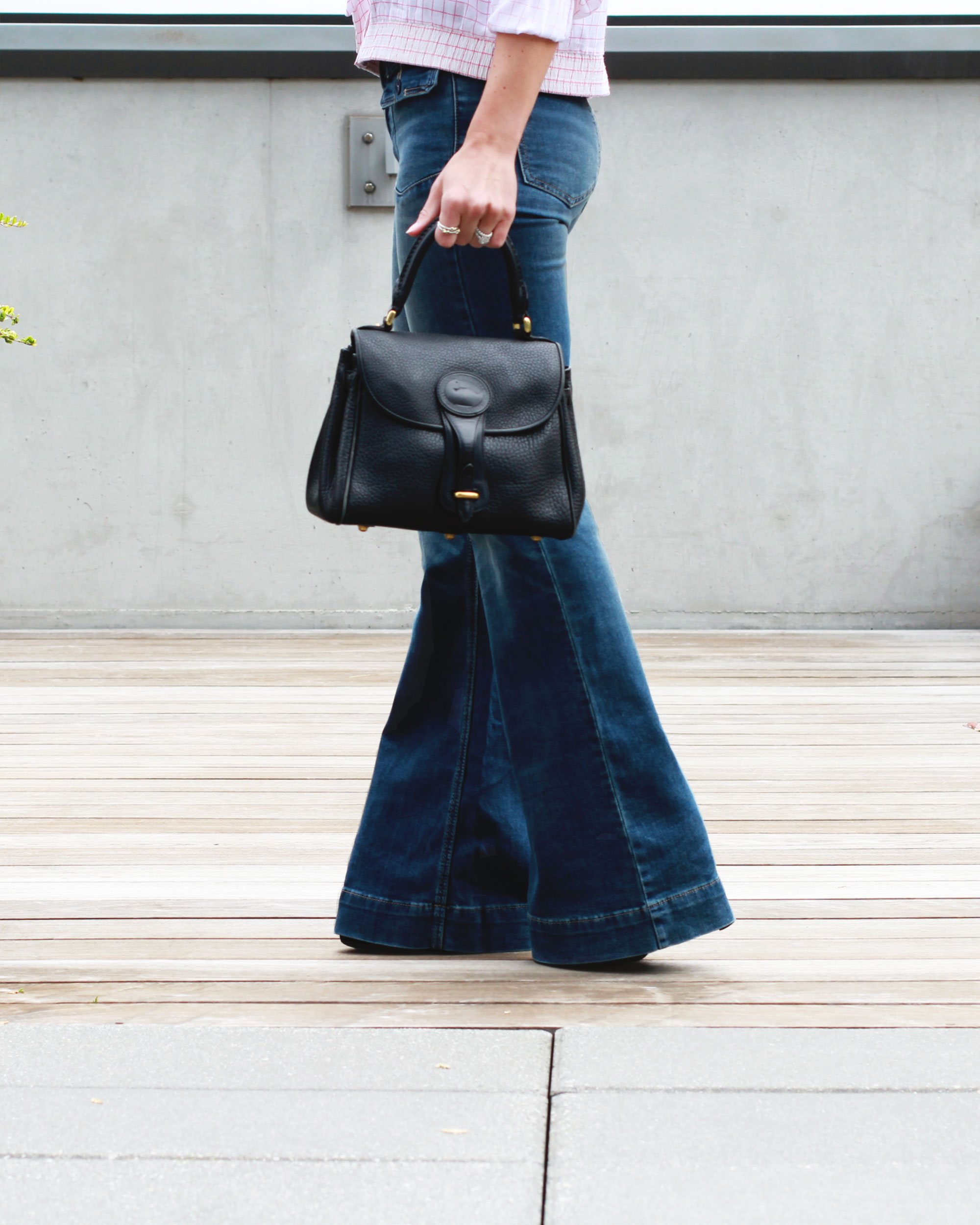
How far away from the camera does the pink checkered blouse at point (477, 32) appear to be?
1075 millimetres

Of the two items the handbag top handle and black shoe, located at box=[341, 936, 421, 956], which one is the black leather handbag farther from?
black shoe, located at box=[341, 936, 421, 956]

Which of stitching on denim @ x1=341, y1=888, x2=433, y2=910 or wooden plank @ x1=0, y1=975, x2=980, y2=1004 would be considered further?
stitching on denim @ x1=341, y1=888, x2=433, y2=910

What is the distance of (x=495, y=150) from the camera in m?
1.09

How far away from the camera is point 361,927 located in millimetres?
1288

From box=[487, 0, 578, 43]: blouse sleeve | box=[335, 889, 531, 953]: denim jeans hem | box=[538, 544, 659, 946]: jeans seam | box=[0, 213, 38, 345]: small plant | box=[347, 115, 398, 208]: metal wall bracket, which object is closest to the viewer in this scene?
box=[487, 0, 578, 43]: blouse sleeve

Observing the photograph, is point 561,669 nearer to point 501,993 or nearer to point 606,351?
point 501,993

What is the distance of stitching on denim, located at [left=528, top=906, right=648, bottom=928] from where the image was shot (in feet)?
3.89

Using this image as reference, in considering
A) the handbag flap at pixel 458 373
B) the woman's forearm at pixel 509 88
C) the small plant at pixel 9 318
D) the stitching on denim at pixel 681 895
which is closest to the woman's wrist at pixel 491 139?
the woman's forearm at pixel 509 88

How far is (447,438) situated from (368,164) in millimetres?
3355

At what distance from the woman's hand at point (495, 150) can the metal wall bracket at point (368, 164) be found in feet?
10.5

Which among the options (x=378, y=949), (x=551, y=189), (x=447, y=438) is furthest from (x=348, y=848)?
(x=551, y=189)

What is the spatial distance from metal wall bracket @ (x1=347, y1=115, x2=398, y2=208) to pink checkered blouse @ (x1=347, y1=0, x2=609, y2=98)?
3.12 metres

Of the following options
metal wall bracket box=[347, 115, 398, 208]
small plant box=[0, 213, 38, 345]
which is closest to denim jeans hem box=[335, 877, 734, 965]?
small plant box=[0, 213, 38, 345]

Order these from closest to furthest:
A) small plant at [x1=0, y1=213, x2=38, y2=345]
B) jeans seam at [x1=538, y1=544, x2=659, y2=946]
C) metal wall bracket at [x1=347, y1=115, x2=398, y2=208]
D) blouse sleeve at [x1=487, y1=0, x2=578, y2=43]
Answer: blouse sleeve at [x1=487, y1=0, x2=578, y2=43] < jeans seam at [x1=538, y1=544, x2=659, y2=946] < small plant at [x1=0, y1=213, x2=38, y2=345] < metal wall bracket at [x1=347, y1=115, x2=398, y2=208]
